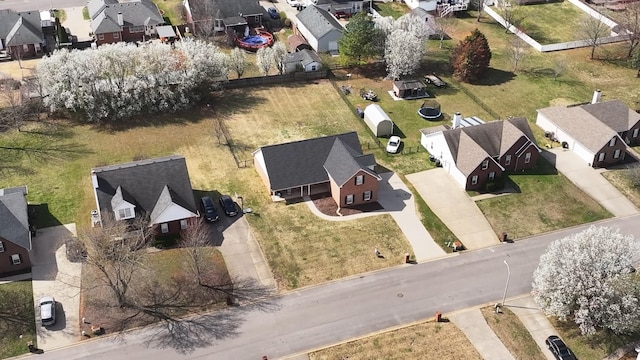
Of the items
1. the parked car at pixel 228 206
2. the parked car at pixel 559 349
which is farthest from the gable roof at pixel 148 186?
the parked car at pixel 559 349

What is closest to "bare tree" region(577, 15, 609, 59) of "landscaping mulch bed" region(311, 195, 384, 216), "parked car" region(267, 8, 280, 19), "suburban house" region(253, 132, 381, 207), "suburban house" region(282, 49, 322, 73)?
"suburban house" region(282, 49, 322, 73)

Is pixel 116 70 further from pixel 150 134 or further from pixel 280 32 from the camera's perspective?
pixel 280 32

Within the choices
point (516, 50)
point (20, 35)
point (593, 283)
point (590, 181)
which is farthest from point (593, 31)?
point (20, 35)

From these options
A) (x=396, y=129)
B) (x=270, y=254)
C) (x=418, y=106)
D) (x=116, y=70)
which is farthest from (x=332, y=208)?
(x=116, y=70)

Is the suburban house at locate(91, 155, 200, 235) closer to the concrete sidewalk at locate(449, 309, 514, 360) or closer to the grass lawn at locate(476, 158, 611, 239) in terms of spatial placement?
the concrete sidewalk at locate(449, 309, 514, 360)

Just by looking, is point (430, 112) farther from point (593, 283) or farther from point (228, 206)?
point (593, 283)

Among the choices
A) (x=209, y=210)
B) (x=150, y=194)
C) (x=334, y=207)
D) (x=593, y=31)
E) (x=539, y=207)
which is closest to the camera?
(x=150, y=194)

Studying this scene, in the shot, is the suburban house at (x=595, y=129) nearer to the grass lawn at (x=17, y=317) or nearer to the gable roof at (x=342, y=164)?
the gable roof at (x=342, y=164)
